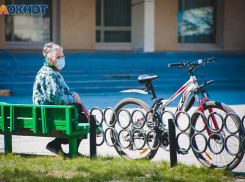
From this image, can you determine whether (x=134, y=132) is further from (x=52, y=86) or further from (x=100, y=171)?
(x=52, y=86)

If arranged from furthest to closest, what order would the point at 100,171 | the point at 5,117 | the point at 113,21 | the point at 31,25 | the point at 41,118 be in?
the point at 113,21 < the point at 31,25 < the point at 5,117 < the point at 41,118 < the point at 100,171

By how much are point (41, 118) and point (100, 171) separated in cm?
122

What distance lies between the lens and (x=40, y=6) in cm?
1761

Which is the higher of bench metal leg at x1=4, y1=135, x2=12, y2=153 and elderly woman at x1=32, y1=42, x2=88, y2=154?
elderly woman at x1=32, y1=42, x2=88, y2=154

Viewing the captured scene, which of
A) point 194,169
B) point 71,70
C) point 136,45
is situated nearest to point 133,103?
point 194,169

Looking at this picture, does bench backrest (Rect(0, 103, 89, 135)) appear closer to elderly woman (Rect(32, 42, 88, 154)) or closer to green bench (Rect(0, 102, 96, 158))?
green bench (Rect(0, 102, 96, 158))

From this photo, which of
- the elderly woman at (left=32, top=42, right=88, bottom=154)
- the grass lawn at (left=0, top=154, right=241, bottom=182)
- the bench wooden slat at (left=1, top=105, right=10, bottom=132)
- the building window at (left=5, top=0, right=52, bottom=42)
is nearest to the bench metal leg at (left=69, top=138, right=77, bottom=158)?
the grass lawn at (left=0, top=154, right=241, bottom=182)

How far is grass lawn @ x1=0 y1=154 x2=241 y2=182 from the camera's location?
3.89 metres

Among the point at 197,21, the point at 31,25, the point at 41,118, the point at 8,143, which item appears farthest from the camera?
the point at 197,21

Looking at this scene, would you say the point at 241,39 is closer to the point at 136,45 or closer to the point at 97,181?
the point at 136,45

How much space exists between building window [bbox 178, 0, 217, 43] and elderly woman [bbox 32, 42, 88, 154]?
15504 millimetres

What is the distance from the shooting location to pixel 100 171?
4133 mm

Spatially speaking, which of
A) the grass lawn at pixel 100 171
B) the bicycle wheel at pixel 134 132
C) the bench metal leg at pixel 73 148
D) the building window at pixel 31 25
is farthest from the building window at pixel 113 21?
the grass lawn at pixel 100 171

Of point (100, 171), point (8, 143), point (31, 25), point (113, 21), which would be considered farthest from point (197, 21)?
point (100, 171)
